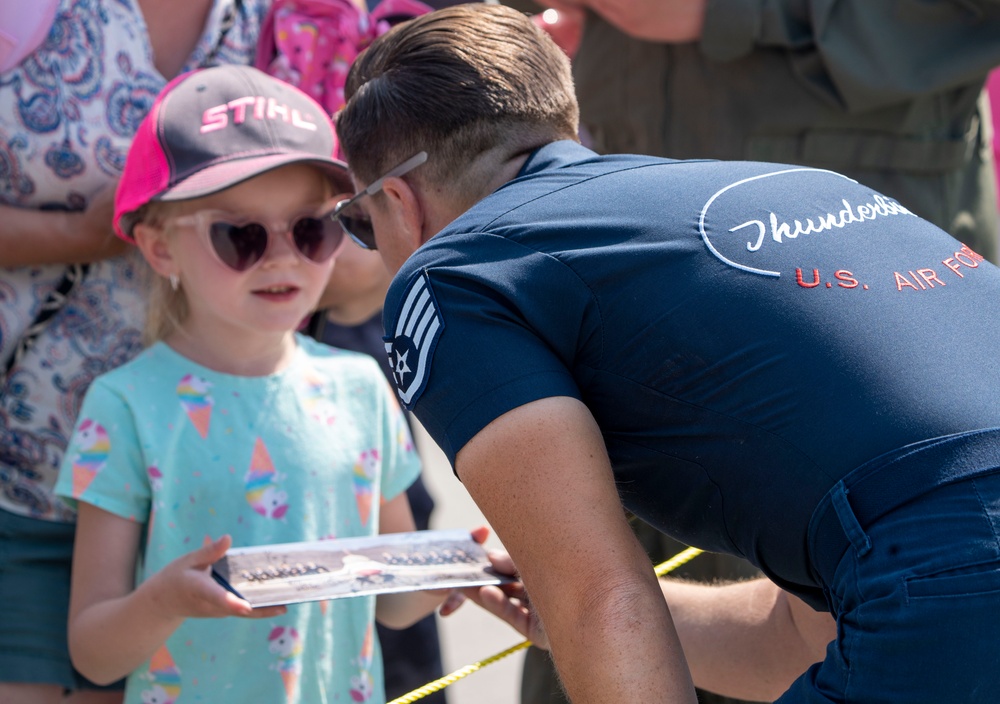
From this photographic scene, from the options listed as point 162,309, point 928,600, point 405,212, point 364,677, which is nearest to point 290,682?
point 364,677

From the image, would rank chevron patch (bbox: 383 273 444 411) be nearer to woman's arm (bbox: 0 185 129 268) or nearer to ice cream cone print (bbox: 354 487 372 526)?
ice cream cone print (bbox: 354 487 372 526)

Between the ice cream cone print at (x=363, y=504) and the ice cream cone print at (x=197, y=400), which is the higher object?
the ice cream cone print at (x=197, y=400)

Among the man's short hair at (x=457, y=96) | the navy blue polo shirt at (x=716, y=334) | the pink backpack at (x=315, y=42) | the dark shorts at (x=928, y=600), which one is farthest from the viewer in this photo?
the pink backpack at (x=315, y=42)

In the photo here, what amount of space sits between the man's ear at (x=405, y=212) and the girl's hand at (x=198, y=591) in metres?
0.55

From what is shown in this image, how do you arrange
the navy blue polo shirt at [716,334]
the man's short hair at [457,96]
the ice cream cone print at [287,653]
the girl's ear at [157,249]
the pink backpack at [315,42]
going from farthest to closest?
the pink backpack at [315,42], the girl's ear at [157,249], the ice cream cone print at [287,653], the man's short hair at [457,96], the navy blue polo shirt at [716,334]

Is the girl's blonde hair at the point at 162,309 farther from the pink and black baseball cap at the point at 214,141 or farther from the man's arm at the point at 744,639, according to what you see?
the man's arm at the point at 744,639

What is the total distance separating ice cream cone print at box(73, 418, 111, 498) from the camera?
2133 mm

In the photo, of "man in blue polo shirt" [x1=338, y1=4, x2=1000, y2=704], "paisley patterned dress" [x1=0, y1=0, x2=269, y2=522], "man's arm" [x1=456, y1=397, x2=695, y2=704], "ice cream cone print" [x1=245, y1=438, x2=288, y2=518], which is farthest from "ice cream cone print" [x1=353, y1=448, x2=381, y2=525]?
"man's arm" [x1=456, y1=397, x2=695, y2=704]

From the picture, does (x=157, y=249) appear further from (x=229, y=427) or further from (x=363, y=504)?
(x=363, y=504)

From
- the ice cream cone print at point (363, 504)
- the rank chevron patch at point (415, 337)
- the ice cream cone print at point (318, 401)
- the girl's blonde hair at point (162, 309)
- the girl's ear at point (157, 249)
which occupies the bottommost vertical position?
the ice cream cone print at point (363, 504)

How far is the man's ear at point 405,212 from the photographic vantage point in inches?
76.6

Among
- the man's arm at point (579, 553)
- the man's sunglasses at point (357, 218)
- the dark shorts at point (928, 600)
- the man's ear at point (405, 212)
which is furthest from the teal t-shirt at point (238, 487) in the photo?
the dark shorts at point (928, 600)

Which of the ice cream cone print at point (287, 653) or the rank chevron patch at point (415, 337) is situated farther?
the ice cream cone print at point (287, 653)

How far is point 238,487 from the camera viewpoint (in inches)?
88.7
